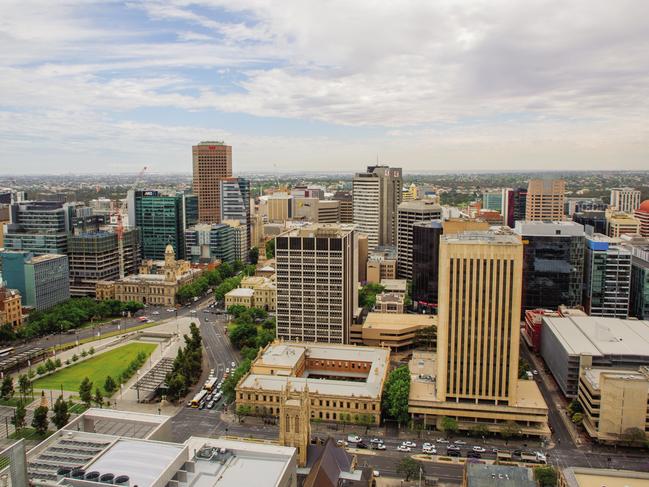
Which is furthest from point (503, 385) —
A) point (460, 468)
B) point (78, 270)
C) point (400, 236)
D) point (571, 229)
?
point (78, 270)

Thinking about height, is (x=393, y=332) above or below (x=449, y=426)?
above

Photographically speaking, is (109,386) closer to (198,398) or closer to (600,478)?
(198,398)

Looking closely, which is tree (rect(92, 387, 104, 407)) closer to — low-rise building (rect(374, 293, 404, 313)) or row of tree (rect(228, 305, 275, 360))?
row of tree (rect(228, 305, 275, 360))

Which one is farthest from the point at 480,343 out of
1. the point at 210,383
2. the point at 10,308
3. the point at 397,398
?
the point at 10,308

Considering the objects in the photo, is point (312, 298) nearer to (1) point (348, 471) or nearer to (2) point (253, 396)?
(2) point (253, 396)

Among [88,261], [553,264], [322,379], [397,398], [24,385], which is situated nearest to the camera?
[397,398]
